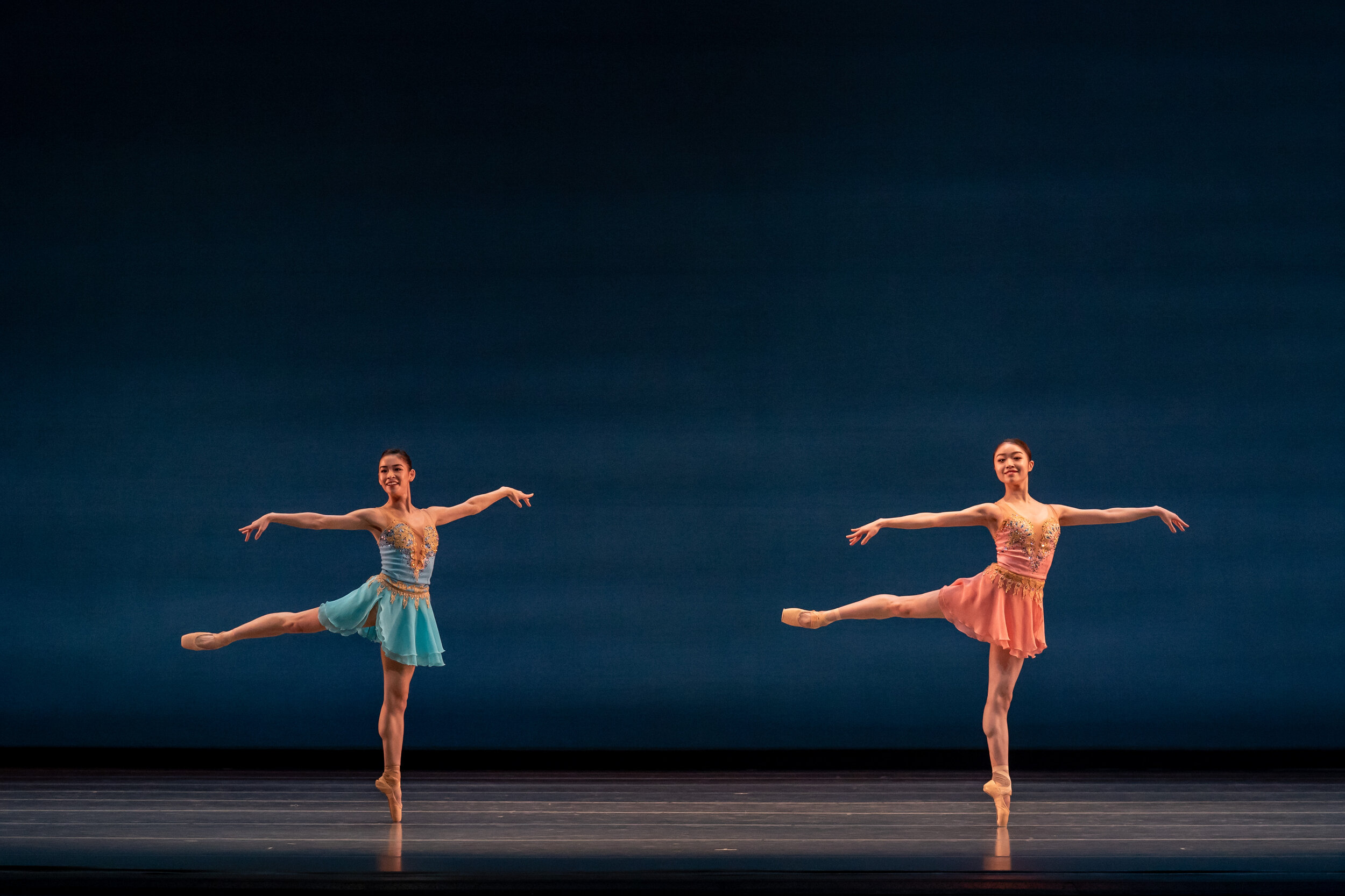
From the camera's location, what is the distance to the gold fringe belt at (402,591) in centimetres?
389

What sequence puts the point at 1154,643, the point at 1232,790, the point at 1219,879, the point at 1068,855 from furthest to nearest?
the point at 1154,643 → the point at 1232,790 → the point at 1068,855 → the point at 1219,879

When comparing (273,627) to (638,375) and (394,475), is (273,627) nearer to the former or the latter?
(394,475)

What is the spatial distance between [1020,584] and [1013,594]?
43 millimetres

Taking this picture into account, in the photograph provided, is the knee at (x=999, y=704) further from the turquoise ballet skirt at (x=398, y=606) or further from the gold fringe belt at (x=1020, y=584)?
the turquoise ballet skirt at (x=398, y=606)

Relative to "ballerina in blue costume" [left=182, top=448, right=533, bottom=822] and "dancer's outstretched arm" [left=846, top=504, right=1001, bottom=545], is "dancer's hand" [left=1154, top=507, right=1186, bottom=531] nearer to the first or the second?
"dancer's outstretched arm" [left=846, top=504, right=1001, bottom=545]

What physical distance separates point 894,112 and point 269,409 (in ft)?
11.3

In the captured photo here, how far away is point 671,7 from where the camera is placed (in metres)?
5.46

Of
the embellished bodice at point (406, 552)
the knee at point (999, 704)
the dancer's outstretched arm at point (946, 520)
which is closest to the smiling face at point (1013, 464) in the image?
the dancer's outstretched arm at point (946, 520)

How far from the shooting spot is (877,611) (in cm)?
389

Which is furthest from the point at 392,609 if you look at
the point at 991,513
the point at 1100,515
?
the point at 1100,515

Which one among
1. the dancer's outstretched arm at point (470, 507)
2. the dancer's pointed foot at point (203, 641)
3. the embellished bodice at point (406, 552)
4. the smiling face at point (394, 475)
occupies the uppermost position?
the smiling face at point (394, 475)

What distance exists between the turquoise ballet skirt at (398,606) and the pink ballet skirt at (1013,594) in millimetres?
1846

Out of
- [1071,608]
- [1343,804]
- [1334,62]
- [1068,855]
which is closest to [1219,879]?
[1068,855]

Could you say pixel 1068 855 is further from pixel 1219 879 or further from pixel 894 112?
pixel 894 112
